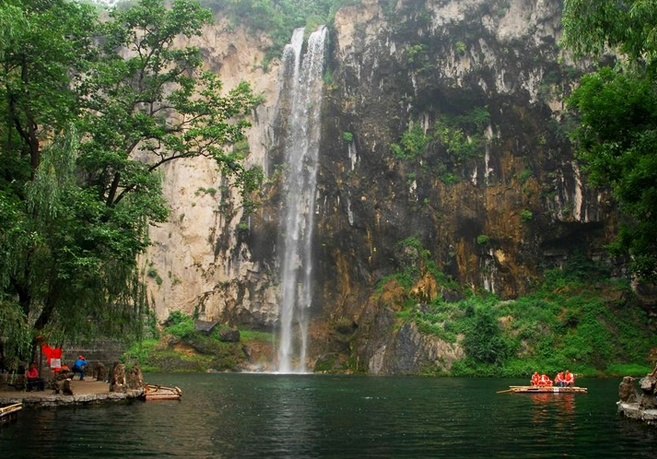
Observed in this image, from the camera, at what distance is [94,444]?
1330cm

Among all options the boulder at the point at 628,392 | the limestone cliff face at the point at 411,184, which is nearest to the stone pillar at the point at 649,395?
the boulder at the point at 628,392

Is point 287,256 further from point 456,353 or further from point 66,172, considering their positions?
point 66,172

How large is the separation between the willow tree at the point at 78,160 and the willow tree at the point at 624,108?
13896 millimetres

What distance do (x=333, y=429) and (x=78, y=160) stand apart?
551 inches

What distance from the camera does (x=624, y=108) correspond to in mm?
19328

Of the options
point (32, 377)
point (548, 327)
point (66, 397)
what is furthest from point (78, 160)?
point (548, 327)

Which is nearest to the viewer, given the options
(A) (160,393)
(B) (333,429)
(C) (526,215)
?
(B) (333,429)

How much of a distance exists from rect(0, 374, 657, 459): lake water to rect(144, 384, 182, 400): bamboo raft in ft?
1.44

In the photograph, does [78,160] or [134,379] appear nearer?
[78,160]

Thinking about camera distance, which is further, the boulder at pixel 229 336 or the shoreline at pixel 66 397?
the boulder at pixel 229 336

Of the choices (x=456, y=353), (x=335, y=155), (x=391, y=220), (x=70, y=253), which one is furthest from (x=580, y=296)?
(x=70, y=253)

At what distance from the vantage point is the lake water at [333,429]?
12.6 m

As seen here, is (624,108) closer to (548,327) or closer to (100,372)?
(100,372)

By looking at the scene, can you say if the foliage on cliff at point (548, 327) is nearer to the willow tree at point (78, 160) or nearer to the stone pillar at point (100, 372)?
the stone pillar at point (100, 372)
